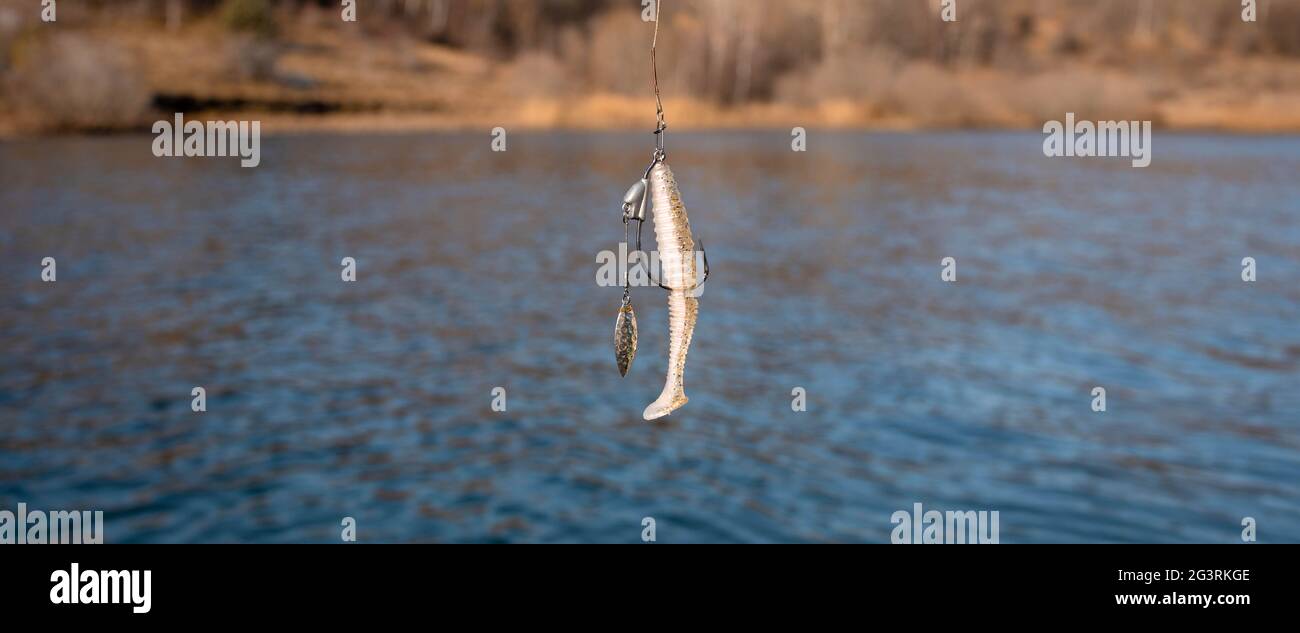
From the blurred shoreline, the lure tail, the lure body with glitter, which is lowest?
Result: the lure tail

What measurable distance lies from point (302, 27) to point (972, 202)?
100283mm

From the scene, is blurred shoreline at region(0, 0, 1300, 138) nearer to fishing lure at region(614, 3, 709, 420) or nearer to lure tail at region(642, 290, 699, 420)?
fishing lure at region(614, 3, 709, 420)

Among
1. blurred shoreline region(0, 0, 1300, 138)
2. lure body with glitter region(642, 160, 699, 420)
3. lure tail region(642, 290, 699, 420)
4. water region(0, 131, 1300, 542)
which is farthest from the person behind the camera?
blurred shoreline region(0, 0, 1300, 138)

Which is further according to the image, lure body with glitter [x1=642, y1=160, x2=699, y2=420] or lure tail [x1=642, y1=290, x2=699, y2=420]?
lure tail [x1=642, y1=290, x2=699, y2=420]

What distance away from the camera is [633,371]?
35031 mm

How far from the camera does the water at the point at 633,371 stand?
84.2 ft

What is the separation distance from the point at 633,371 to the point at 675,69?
3355 inches

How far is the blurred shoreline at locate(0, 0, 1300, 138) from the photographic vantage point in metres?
108

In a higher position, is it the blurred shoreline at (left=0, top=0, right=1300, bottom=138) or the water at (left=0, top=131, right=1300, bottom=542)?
the blurred shoreline at (left=0, top=0, right=1300, bottom=138)

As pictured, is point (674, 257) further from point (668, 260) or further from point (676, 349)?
point (676, 349)

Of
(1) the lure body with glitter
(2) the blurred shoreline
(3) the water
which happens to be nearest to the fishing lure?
(1) the lure body with glitter

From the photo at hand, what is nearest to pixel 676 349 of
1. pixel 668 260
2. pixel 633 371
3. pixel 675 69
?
pixel 668 260

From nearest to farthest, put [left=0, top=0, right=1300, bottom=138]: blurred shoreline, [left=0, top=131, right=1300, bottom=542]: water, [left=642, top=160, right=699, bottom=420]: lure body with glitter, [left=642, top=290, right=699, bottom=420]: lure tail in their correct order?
[left=642, top=160, right=699, bottom=420]: lure body with glitter < [left=642, top=290, right=699, bottom=420]: lure tail < [left=0, top=131, right=1300, bottom=542]: water < [left=0, top=0, right=1300, bottom=138]: blurred shoreline

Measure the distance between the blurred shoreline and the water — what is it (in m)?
39.9
